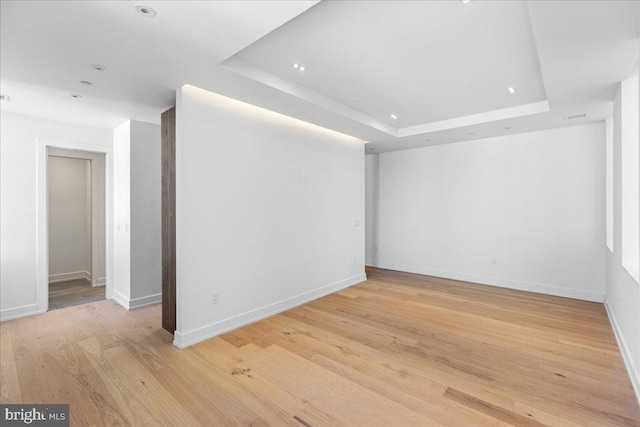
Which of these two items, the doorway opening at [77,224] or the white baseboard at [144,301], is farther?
the doorway opening at [77,224]

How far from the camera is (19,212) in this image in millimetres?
Result: 3727

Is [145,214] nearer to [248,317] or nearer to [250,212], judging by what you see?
[250,212]

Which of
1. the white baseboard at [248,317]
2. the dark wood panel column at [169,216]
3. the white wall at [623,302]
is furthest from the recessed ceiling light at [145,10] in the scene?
the white wall at [623,302]

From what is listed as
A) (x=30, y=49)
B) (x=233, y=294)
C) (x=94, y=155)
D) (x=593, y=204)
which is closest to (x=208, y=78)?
(x=30, y=49)

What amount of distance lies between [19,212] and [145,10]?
3.54 meters

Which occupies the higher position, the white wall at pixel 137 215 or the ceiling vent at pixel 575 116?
the ceiling vent at pixel 575 116

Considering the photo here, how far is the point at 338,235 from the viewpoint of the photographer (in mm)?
5039

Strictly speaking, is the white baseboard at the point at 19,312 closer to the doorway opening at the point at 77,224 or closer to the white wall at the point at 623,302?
the doorway opening at the point at 77,224

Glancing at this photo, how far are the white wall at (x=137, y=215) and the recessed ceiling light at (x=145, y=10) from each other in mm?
2688

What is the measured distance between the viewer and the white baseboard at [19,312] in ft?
11.9

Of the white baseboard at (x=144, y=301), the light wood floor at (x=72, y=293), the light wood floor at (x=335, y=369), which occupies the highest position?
the white baseboard at (x=144, y=301)

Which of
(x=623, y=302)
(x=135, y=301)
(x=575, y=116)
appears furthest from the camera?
(x=135, y=301)

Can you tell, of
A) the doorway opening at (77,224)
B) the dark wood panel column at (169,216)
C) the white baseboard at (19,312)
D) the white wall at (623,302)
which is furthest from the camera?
the doorway opening at (77,224)

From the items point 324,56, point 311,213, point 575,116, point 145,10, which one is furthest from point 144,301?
point 575,116
